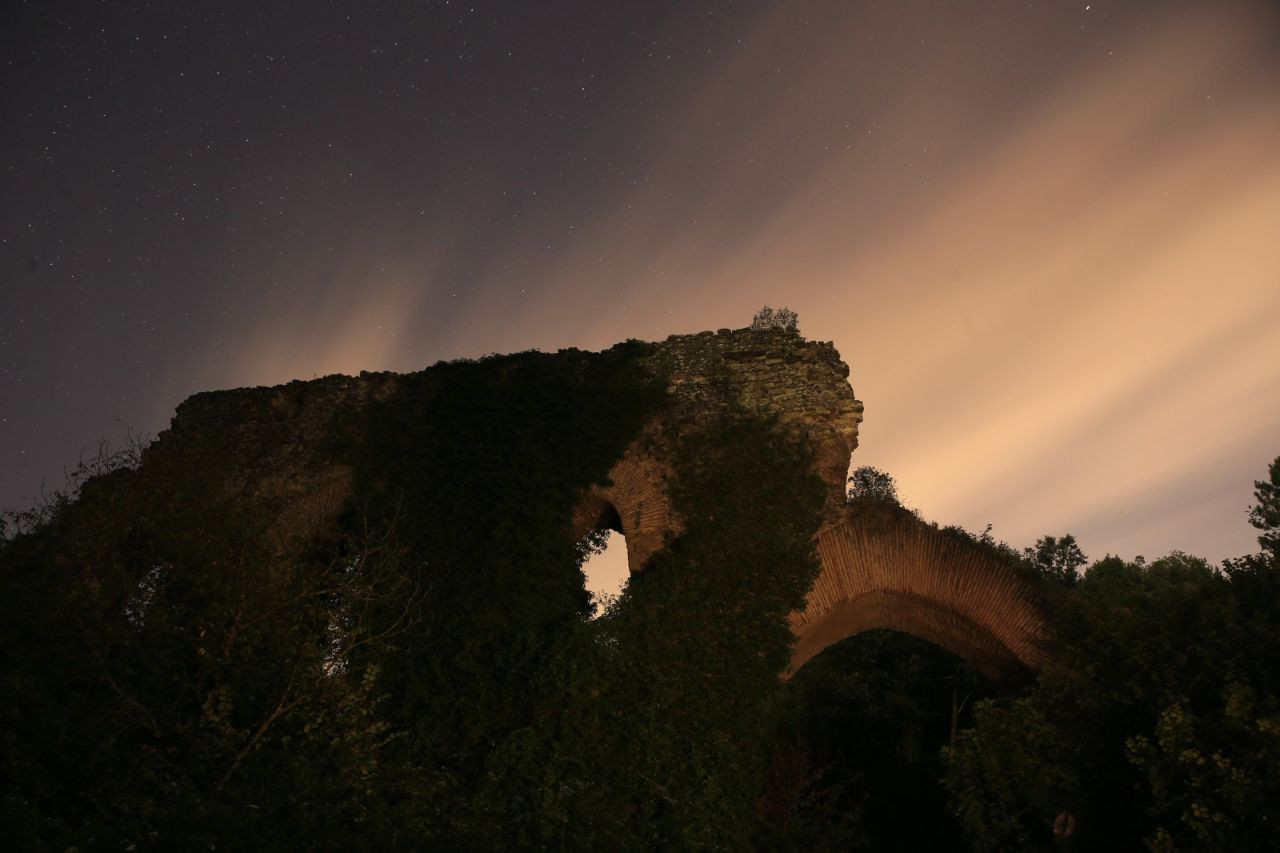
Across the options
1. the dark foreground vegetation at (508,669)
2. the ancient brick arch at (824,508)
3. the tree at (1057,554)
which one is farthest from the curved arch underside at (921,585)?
the tree at (1057,554)

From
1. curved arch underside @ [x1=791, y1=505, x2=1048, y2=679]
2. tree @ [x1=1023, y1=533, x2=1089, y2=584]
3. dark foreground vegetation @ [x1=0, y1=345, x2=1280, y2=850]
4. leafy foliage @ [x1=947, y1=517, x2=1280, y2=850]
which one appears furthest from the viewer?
tree @ [x1=1023, y1=533, x2=1089, y2=584]

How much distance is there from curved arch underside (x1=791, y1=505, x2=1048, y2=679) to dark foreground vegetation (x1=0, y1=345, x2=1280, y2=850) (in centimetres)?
47

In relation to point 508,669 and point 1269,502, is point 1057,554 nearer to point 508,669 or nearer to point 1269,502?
point 1269,502

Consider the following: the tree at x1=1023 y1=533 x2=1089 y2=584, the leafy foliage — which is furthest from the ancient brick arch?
the tree at x1=1023 y1=533 x2=1089 y2=584

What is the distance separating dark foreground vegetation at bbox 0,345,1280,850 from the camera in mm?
7926

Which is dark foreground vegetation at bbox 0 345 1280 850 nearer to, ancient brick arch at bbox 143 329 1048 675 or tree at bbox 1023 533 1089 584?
ancient brick arch at bbox 143 329 1048 675

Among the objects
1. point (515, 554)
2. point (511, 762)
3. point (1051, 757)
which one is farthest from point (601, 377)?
point (1051, 757)

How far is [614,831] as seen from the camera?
32.2ft

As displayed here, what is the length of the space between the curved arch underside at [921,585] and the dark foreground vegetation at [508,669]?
47 centimetres

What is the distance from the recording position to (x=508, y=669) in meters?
10.8

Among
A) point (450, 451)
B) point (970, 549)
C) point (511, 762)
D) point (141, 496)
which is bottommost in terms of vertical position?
point (511, 762)

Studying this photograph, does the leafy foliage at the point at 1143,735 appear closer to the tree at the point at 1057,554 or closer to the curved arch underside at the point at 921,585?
the curved arch underside at the point at 921,585

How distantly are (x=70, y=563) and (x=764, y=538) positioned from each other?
7.88m

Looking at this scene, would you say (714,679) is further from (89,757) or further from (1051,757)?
(89,757)
